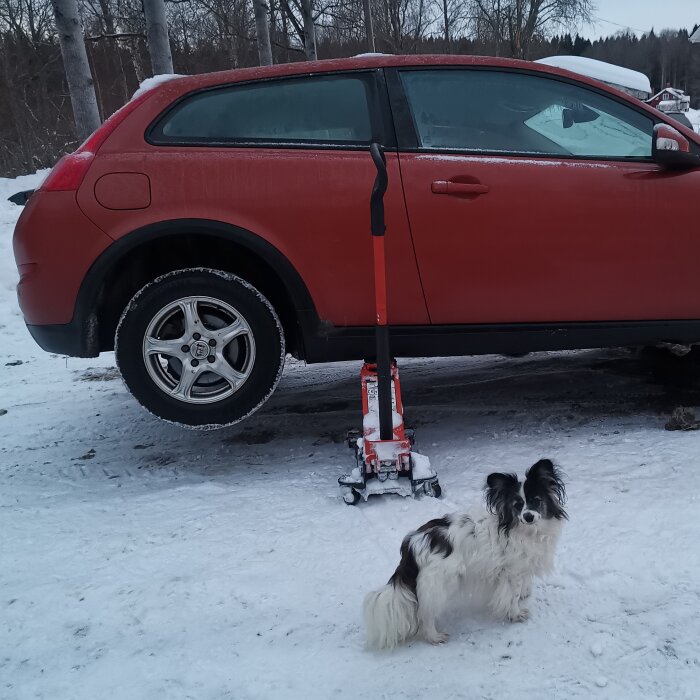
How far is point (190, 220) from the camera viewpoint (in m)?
2.83

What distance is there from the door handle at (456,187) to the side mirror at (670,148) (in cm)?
85

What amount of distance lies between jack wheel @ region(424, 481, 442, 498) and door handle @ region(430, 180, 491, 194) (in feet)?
4.34

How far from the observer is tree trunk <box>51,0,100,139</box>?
6734mm

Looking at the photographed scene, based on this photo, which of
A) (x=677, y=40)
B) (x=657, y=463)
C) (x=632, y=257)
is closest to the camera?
(x=657, y=463)

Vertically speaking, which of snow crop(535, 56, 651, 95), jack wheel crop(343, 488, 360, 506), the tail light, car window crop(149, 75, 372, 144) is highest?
snow crop(535, 56, 651, 95)

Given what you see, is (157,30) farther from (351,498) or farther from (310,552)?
(310,552)

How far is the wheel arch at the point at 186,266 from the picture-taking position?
9.32ft

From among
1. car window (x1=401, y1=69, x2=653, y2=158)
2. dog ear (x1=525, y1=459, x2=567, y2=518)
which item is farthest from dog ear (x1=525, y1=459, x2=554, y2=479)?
car window (x1=401, y1=69, x2=653, y2=158)

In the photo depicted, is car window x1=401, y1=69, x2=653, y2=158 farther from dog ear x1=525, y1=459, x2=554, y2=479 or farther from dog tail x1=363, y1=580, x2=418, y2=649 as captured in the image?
dog tail x1=363, y1=580, x2=418, y2=649

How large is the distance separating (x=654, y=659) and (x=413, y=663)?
685mm

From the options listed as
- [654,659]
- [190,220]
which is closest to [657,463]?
[654,659]

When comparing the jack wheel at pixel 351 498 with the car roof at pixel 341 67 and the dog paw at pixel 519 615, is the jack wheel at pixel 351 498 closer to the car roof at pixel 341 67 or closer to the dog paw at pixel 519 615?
the dog paw at pixel 519 615

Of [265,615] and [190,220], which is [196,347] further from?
[265,615]

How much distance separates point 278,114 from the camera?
303cm
